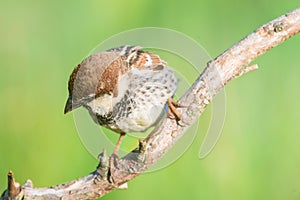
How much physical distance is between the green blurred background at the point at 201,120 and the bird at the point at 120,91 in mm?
385

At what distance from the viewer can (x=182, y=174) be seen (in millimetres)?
3074

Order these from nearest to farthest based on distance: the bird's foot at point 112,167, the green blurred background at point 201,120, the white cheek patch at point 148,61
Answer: the bird's foot at point 112,167 < the white cheek patch at point 148,61 < the green blurred background at point 201,120

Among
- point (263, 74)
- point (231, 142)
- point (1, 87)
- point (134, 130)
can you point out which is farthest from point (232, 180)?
point (1, 87)

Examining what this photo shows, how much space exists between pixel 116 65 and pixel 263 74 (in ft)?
2.19

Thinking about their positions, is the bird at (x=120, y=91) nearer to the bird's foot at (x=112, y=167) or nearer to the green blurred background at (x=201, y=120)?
the bird's foot at (x=112, y=167)

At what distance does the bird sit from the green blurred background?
0.39m

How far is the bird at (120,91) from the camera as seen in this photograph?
2498mm

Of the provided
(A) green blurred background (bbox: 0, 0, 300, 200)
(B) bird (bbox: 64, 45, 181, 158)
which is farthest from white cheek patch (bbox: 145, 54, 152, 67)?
(A) green blurred background (bbox: 0, 0, 300, 200)

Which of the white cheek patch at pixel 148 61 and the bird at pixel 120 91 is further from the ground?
the white cheek patch at pixel 148 61

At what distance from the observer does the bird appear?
250 centimetres

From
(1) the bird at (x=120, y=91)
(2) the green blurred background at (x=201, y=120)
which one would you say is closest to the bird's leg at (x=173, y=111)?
(1) the bird at (x=120, y=91)

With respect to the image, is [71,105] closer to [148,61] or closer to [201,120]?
[148,61]

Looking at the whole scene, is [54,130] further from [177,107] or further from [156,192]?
[177,107]

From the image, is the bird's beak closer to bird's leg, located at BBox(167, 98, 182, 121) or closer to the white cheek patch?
bird's leg, located at BBox(167, 98, 182, 121)
